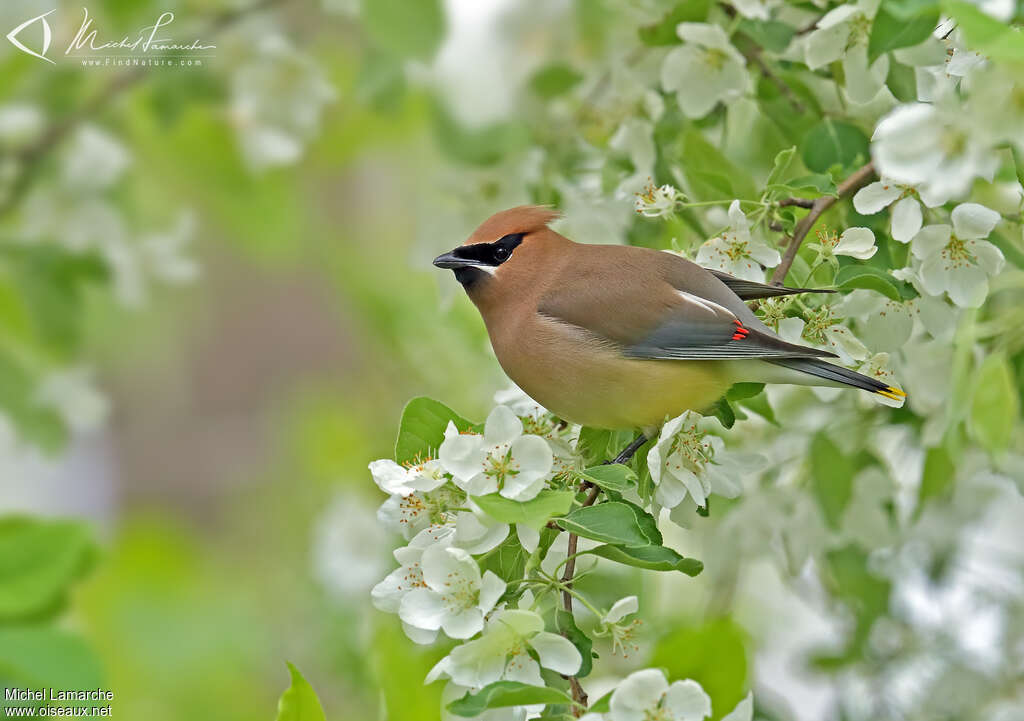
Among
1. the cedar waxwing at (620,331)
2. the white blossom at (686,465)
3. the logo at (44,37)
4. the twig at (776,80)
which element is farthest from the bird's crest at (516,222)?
the logo at (44,37)

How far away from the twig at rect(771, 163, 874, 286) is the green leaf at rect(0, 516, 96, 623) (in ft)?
2.59

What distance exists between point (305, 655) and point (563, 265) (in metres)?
1.23

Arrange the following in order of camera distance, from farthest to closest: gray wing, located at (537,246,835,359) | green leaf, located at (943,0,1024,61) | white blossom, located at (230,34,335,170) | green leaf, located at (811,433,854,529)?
white blossom, located at (230,34,335,170)
green leaf, located at (811,433,854,529)
gray wing, located at (537,246,835,359)
green leaf, located at (943,0,1024,61)

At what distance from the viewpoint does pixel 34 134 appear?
182 centimetres

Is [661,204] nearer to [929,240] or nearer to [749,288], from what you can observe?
[749,288]

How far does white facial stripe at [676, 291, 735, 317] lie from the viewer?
1.11 meters

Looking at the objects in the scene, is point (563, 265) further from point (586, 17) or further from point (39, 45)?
point (39, 45)

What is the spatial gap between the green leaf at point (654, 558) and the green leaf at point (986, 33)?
404 mm

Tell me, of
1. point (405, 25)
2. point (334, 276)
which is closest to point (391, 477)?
point (405, 25)

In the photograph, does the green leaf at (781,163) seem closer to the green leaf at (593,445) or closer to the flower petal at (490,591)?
the green leaf at (593,445)

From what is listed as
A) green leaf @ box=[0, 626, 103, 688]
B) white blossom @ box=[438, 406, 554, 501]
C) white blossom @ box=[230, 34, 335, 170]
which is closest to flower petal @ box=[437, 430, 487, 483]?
white blossom @ box=[438, 406, 554, 501]

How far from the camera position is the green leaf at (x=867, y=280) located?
3.15ft

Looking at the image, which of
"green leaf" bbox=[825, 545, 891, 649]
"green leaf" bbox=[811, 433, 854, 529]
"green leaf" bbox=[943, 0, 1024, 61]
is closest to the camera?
"green leaf" bbox=[943, 0, 1024, 61]

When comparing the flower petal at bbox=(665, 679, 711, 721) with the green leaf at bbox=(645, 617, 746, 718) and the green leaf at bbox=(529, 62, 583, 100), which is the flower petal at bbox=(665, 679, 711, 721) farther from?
the green leaf at bbox=(529, 62, 583, 100)
